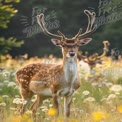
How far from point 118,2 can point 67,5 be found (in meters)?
6.94

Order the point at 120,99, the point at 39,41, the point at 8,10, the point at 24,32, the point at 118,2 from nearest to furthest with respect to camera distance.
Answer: the point at 120,99
the point at 8,10
the point at 118,2
the point at 24,32
the point at 39,41

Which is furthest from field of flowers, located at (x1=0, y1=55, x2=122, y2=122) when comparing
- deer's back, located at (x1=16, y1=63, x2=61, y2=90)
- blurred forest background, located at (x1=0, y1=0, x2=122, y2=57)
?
blurred forest background, located at (x1=0, y1=0, x2=122, y2=57)

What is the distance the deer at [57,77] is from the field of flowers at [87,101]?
175 mm

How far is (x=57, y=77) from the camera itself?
9.51 meters

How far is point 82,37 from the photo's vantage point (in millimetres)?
9906

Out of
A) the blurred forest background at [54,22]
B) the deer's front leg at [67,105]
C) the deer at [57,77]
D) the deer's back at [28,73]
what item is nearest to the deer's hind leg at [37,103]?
the deer at [57,77]

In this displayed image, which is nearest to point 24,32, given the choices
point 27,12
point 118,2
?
point 27,12

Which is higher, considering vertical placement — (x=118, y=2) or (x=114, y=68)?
(x=118, y=2)

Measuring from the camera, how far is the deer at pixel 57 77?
9359 mm

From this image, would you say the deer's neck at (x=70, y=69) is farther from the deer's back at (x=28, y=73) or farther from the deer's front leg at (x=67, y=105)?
the deer's back at (x=28, y=73)

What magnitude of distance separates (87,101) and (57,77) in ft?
2.84

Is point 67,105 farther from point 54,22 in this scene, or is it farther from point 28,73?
point 54,22

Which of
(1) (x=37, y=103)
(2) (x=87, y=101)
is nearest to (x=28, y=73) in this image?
(1) (x=37, y=103)

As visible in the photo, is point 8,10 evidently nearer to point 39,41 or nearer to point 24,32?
point 24,32
